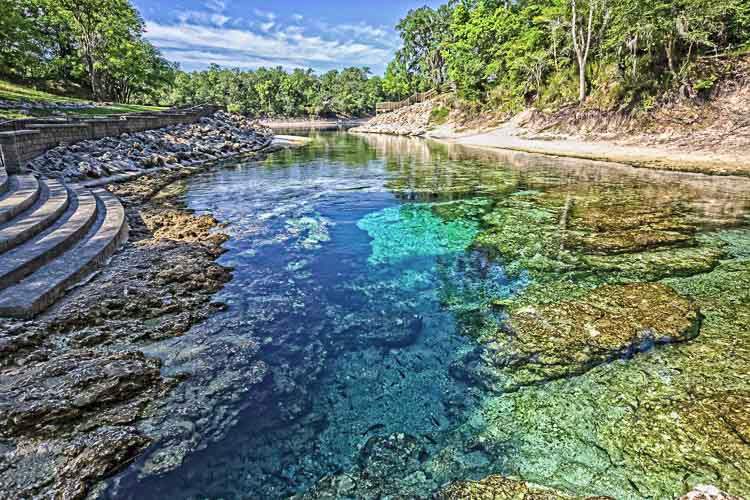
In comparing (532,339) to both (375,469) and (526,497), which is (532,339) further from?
(375,469)

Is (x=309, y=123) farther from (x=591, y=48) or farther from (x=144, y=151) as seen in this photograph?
(x=144, y=151)

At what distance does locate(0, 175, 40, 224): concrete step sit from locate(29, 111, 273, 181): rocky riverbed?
3709 millimetres

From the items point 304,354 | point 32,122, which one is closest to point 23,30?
point 32,122

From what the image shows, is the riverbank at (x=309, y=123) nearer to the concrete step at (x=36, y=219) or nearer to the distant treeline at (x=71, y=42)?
the distant treeline at (x=71, y=42)

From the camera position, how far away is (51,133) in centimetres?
1706

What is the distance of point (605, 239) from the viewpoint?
931 centimetres

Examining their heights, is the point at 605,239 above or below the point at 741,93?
below

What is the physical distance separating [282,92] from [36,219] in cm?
10179

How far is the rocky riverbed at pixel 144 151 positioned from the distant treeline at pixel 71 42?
12.9 m

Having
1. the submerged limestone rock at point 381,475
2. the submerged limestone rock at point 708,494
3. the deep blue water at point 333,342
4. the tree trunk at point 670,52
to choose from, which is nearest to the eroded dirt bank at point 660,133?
the tree trunk at point 670,52

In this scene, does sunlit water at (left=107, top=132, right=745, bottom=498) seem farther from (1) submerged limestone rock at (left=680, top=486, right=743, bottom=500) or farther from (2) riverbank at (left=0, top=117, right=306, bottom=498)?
(1) submerged limestone rock at (left=680, top=486, right=743, bottom=500)

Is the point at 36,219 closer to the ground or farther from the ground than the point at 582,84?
closer to the ground

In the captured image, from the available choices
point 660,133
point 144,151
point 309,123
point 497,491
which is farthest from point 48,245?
point 309,123

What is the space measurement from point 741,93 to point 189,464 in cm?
3363
